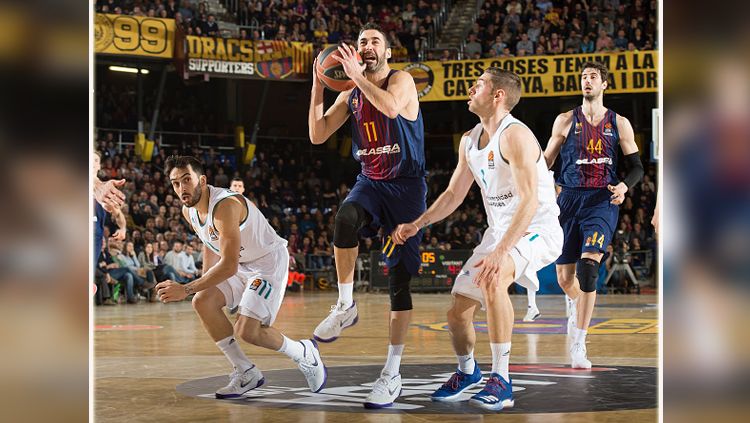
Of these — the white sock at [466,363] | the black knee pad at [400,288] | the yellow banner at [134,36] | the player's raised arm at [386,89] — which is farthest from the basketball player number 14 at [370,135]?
the yellow banner at [134,36]

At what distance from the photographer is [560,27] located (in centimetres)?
2177

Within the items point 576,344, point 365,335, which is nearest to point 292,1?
point 365,335

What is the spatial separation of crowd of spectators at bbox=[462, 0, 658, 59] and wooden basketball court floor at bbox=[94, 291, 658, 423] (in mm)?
10137

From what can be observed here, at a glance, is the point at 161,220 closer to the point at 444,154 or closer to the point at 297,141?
the point at 297,141

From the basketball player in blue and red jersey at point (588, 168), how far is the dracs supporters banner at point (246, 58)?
1350cm

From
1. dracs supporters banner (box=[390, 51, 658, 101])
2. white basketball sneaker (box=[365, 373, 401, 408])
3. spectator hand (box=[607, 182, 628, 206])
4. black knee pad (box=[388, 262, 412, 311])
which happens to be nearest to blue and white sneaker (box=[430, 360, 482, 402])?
white basketball sneaker (box=[365, 373, 401, 408])

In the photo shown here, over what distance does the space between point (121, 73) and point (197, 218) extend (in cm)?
1875

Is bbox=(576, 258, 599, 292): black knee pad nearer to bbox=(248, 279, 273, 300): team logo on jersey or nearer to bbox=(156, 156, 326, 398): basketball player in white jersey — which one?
bbox=(156, 156, 326, 398): basketball player in white jersey

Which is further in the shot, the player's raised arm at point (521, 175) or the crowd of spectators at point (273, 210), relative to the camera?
the crowd of spectators at point (273, 210)

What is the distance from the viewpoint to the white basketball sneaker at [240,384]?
523cm

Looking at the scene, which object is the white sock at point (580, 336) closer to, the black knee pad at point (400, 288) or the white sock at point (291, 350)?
the black knee pad at point (400, 288)

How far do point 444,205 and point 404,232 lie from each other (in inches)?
11.9

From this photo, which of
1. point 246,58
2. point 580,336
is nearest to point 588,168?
point 580,336

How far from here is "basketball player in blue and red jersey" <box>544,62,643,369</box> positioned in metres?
7.03
